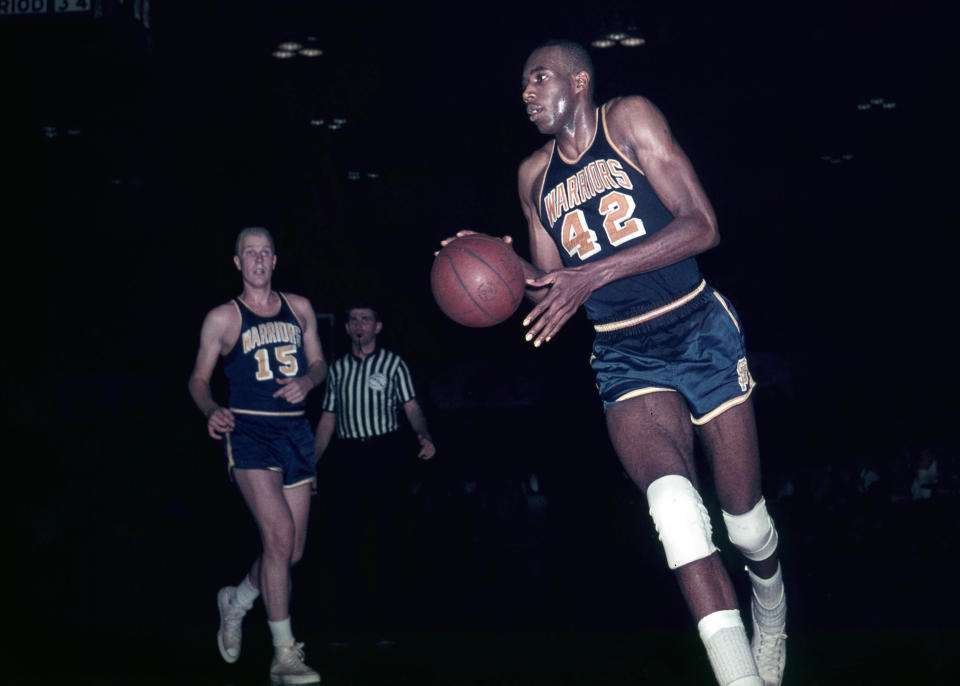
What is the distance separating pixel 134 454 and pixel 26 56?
712 centimetres

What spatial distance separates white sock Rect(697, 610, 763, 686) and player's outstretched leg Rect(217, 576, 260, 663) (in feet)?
8.96

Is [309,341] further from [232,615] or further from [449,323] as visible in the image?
[449,323]

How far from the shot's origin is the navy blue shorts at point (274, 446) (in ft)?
14.5

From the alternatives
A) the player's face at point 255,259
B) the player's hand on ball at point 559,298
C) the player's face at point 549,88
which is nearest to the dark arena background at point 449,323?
the player's face at point 255,259

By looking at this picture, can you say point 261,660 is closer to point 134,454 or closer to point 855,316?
point 134,454

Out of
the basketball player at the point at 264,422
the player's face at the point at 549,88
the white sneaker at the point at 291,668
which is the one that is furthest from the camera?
the basketball player at the point at 264,422

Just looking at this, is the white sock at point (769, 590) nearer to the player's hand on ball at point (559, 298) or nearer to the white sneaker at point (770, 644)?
the white sneaker at point (770, 644)

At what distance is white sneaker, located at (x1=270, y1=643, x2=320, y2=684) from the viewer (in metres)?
4.07

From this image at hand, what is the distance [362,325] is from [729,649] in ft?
13.2

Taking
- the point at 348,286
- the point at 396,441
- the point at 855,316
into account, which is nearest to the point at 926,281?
the point at 855,316

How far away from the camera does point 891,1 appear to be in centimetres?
834

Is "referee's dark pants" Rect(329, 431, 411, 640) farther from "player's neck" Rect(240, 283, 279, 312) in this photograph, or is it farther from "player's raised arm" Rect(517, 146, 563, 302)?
"player's raised arm" Rect(517, 146, 563, 302)

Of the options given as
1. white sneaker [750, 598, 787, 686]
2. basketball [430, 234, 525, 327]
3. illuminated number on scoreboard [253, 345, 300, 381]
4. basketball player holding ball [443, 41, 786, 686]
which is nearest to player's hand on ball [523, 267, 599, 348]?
basketball player holding ball [443, 41, 786, 686]

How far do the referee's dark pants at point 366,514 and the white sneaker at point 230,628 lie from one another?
1441mm
